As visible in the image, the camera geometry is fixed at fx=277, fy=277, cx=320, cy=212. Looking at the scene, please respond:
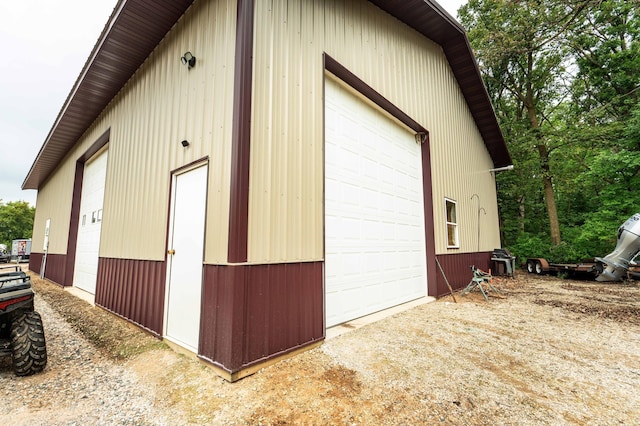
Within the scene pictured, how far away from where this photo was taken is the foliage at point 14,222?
30500 millimetres

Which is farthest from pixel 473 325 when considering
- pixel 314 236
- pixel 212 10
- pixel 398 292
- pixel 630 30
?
pixel 630 30

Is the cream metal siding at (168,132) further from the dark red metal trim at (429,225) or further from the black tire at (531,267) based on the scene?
the black tire at (531,267)

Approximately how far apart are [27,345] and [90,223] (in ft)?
19.1

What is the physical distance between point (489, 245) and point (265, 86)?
9.91 metres

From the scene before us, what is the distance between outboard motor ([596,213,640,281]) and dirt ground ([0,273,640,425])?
478 centimetres

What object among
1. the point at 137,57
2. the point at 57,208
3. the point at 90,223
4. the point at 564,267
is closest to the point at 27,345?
the point at 137,57

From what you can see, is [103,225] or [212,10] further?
[103,225]

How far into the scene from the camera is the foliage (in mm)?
30500

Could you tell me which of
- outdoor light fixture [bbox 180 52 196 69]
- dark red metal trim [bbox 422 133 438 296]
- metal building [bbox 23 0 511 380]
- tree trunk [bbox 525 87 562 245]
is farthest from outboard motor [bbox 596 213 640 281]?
outdoor light fixture [bbox 180 52 196 69]

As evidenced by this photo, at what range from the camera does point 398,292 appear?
5465mm

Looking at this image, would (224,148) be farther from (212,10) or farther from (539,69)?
(539,69)

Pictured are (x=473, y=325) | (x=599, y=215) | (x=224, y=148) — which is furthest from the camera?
(x=599, y=215)

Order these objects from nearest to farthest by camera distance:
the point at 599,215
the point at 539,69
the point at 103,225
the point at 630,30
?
the point at 103,225 < the point at 599,215 < the point at 630,30 < the point at 539,69

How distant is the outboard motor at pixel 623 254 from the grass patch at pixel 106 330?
11.2m
